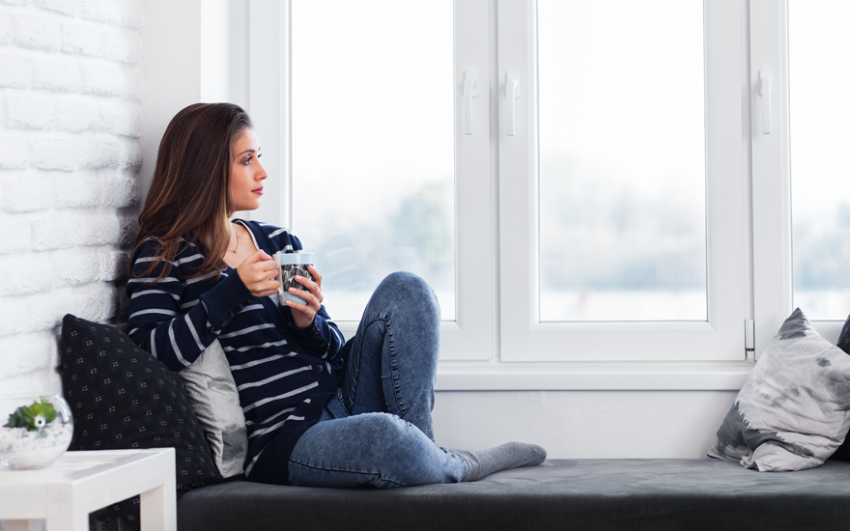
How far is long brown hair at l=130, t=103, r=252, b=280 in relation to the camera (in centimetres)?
153

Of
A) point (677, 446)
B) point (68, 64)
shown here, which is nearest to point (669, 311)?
point (677, 446)

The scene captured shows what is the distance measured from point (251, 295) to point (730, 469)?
1.18 meters

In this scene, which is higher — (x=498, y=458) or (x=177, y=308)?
(x=177, y=308)

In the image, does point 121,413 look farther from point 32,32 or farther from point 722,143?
point 722,143

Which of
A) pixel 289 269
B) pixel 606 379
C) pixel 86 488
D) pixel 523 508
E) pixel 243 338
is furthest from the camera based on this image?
pixel 606 379

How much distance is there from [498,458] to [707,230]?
2.99 feet

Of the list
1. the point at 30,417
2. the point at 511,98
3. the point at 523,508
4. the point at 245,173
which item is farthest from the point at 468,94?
the point at 30,417

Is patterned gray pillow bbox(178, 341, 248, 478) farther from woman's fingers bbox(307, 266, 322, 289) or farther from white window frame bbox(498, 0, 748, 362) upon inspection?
white window frame bbox(498, 0, 748, 362)

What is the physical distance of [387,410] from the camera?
1.52 m

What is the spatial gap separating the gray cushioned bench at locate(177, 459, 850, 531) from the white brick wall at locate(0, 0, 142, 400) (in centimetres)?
48

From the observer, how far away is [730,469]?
157cm

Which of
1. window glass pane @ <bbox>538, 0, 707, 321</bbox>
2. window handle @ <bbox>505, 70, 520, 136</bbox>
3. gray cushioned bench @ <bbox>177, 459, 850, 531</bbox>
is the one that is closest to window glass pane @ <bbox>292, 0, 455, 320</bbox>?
window handle @ <bbox>505, 70, 520, 136</bbox>

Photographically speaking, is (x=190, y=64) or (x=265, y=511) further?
(x=190, y=64)

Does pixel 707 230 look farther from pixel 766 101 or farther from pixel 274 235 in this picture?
pixel 274 235
